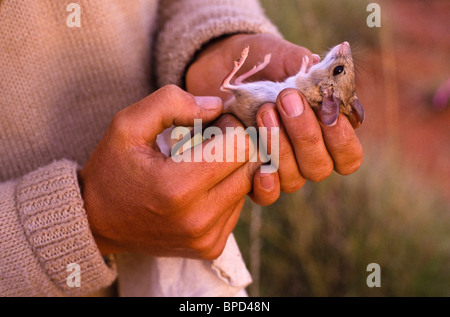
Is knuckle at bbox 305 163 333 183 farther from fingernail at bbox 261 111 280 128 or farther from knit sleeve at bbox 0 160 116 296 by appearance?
knit sleeve at bbox 0 160 116 296

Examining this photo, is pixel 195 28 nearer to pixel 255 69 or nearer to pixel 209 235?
pixel 255 69

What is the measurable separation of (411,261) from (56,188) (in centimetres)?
252

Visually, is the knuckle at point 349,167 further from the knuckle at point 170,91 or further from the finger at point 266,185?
the knuckle at point 170,91

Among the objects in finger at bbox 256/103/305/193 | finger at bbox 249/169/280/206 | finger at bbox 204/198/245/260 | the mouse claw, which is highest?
the mouse claw

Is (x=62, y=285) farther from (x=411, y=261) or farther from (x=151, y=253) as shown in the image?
(x=411, y=261)

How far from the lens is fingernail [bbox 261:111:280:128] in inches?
62.7

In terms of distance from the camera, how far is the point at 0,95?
1.73 meters

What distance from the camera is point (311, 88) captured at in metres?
1.73

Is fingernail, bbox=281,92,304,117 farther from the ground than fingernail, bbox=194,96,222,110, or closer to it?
closer to it

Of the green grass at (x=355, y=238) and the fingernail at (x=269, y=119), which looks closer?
the fingernail at (x=269, y=119)

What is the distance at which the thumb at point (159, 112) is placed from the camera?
1.53 metres

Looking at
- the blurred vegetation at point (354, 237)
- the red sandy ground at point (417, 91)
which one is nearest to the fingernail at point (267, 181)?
the blurred vegetation at point (354, 237)

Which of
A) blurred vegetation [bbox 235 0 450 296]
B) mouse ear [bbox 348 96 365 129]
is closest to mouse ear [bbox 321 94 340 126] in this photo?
mouse ear [bbox 348 96 365 129]

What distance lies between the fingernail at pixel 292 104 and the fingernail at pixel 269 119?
60 mm
